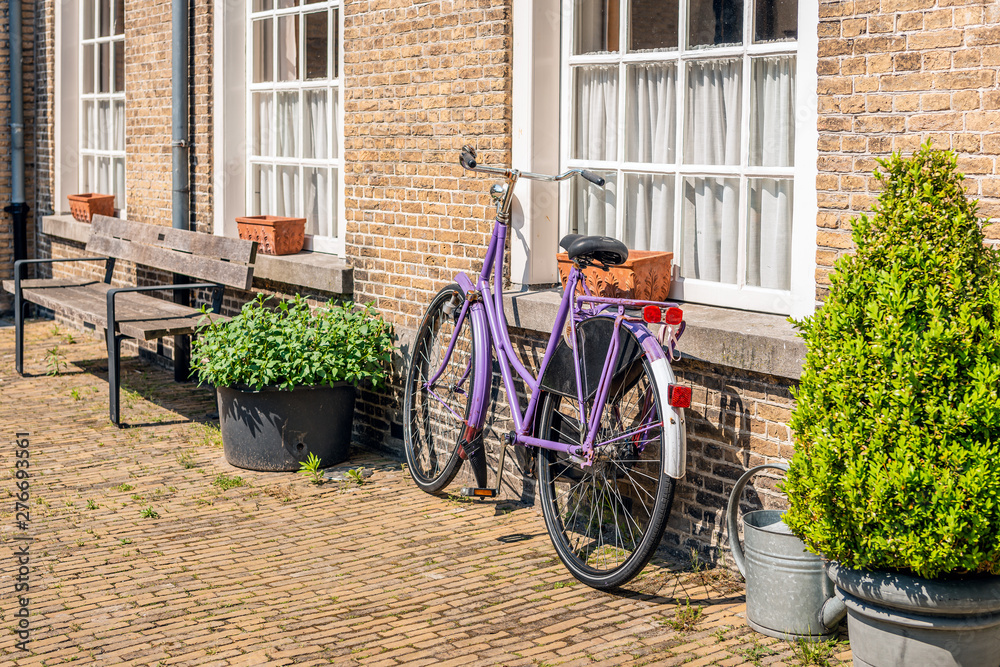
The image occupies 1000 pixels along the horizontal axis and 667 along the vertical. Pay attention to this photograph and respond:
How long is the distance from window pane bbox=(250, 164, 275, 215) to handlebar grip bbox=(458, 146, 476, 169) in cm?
297

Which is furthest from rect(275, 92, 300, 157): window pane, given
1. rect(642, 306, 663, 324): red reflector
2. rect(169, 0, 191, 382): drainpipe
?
rect(642, 306, 663, 324): red reflector

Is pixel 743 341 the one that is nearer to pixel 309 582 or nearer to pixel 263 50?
pixel 309 582

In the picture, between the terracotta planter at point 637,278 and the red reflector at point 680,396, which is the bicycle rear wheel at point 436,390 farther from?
the red reflector at point 680,396

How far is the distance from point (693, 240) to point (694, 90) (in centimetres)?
68

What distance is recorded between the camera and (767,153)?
4844mm

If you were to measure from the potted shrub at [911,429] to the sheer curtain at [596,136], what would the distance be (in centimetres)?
216

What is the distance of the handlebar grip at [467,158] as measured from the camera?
5541 millimetres

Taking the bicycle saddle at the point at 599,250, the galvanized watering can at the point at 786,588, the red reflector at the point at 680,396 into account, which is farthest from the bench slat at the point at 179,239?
the galvanized watering can at the point at 786,588

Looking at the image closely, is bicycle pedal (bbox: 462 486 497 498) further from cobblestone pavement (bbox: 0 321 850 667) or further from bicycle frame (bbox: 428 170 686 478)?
bicycle frame (bbox: 428 170 686 478)

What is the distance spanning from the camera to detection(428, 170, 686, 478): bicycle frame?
4.33m

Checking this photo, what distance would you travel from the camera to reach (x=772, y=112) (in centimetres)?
480

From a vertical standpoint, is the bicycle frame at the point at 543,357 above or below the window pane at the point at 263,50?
below

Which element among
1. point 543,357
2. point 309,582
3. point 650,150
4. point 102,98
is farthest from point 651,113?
point 102,98

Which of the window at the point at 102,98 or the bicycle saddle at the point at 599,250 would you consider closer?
the bicycle saddle at the point at 599,250
